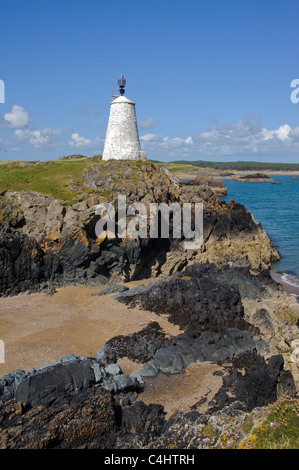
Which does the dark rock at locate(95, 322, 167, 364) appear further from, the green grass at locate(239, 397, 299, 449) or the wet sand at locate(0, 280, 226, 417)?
the green grass at locate(239, 397, 299, 449)

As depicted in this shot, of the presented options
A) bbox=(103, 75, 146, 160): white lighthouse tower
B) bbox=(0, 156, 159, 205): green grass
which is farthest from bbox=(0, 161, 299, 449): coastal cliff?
bbox=(103, 75, 146, 160): white lighthouse tower

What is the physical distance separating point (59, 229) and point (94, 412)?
16.6m

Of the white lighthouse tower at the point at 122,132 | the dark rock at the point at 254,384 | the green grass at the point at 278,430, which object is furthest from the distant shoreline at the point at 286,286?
the white lighthouse tower at the point at 122,132

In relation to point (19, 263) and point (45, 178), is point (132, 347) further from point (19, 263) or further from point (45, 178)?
point (45, 178)

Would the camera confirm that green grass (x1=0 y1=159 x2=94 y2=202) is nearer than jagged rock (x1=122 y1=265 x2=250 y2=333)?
No

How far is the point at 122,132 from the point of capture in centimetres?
3981

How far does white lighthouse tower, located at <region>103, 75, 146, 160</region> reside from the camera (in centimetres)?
3947

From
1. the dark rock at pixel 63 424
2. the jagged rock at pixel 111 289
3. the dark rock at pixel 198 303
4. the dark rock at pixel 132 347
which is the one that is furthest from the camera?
the jagged rock at pixel 111 289

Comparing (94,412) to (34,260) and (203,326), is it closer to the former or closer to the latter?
(203,326)

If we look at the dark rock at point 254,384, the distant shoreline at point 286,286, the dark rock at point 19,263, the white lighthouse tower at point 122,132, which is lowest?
the distant shoreline at point 286,286

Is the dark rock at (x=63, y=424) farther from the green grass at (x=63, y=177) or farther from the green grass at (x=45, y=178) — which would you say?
the green grass at (x=45, y=178)

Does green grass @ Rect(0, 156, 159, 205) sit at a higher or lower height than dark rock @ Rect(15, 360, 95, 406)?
higher

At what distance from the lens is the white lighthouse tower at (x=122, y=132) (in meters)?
39.5
